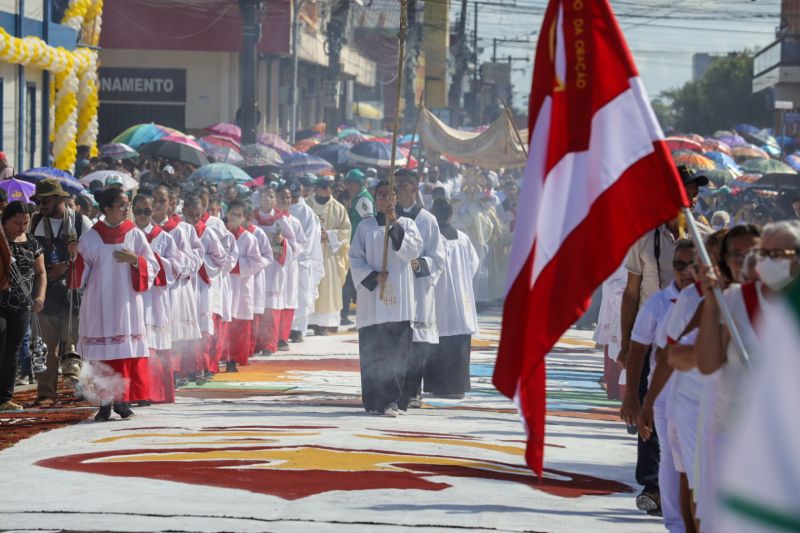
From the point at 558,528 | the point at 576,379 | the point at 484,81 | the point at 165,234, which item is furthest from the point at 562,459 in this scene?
the point at 484,81

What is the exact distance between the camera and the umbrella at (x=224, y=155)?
29.0m

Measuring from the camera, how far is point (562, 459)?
10.3 m

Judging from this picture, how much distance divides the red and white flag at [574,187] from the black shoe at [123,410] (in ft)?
21.5

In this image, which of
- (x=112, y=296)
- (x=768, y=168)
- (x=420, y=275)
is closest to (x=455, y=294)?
(x=420, y=275)

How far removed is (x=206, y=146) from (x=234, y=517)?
23034 mm

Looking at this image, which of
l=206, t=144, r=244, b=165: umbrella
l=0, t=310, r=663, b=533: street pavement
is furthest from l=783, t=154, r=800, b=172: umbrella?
l=0, t=310, r=663, b=533: street pavement

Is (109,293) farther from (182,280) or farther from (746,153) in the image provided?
(746,153)

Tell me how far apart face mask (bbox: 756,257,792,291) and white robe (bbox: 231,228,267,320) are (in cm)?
1219

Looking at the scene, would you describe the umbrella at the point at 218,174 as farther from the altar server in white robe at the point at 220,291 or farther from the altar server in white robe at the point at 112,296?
the altar server in white robe at the point at 112,296

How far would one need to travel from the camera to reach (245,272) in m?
16.8

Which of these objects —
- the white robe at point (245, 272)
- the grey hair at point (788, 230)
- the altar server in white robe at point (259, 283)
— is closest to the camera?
the grey hair at point (788, 230)

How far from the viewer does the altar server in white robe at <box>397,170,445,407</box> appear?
13.1 m

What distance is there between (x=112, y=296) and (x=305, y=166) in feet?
58.5

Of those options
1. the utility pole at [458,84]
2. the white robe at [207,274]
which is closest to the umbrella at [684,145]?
the white robe at [207,274]
